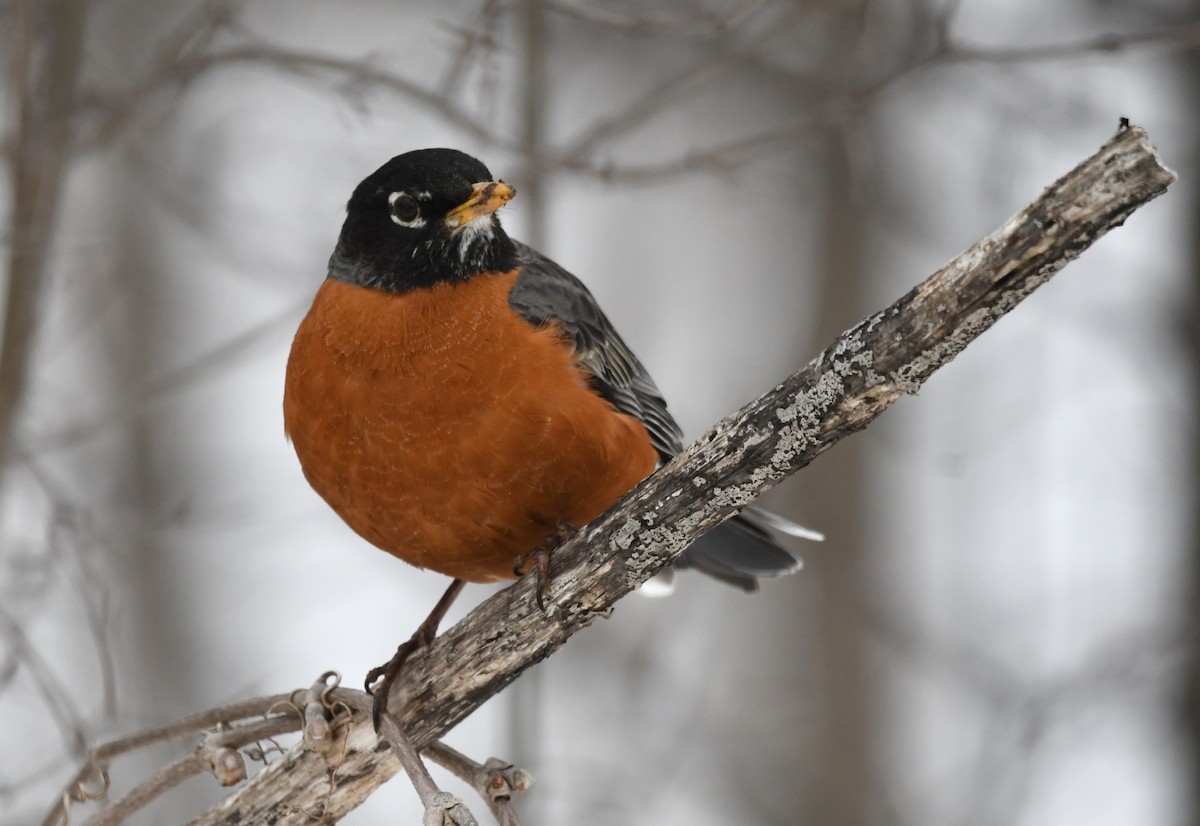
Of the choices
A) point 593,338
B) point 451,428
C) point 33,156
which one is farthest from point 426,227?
point 33,156

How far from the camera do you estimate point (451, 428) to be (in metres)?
3.39

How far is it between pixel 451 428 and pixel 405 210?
30.3 inches

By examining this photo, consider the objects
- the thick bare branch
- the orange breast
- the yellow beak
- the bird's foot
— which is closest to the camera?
the thick bare branch

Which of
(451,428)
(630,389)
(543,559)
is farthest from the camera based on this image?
(630,389)

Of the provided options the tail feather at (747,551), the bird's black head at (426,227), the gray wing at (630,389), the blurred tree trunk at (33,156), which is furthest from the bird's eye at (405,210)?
the tail feather at (747,551)

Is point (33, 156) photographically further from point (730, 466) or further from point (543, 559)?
point (730, 466)

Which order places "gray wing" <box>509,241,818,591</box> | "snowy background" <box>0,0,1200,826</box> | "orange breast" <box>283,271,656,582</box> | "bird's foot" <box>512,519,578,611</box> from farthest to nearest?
"snowy background" <box>0,0,1200,826</box> < "gray wing" <box>509,241,818,591</box> < "orange breast" <box>283,271,656,582</box> < "bird's foot" <box>512,519,578,611</box>

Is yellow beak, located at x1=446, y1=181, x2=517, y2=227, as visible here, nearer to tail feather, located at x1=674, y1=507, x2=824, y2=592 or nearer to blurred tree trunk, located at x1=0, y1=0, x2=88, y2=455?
blurred tree trunk, located at x1=0, y1=0, x2=88, y2=455

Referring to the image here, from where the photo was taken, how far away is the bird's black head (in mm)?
3674

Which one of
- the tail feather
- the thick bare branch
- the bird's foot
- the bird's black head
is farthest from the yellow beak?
the tail feather

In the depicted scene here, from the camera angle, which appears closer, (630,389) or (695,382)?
(630,389)

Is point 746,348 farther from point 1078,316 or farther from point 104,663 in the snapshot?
point 104,663

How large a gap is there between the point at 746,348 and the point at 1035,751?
141 inches

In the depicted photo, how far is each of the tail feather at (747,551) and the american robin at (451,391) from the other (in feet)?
1.91
